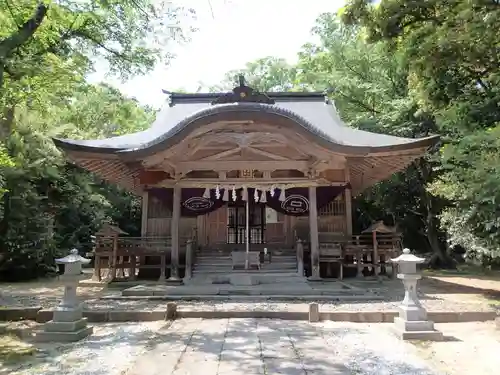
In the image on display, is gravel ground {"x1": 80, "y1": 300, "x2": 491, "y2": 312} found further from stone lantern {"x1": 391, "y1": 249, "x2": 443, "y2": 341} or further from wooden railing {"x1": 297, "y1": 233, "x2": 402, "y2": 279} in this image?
wooden railing {"x1": 297, "y1": 233, "x2": 402, "y2": 279}

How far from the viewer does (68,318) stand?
5.73 meters

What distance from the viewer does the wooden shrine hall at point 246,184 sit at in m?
10.0

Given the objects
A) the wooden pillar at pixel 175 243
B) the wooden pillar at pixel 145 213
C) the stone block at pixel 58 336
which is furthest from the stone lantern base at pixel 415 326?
the wooden pillar at pixel 145 213

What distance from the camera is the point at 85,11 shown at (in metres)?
10.9

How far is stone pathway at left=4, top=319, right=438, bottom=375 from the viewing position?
434 cm

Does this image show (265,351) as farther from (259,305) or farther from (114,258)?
(114,258)

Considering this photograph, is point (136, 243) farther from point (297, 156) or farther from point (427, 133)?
point (427, 133)

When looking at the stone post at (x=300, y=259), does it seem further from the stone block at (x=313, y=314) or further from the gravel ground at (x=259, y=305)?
the stone block at (x=313, y=314)

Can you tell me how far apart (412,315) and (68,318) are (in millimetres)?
4851

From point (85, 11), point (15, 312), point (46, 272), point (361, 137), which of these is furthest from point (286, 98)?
point (15, 312)

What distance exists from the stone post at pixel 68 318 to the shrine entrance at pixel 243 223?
7837mm

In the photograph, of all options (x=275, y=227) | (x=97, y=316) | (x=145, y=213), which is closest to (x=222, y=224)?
(x=275, y=227)

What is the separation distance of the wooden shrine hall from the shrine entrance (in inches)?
1.3

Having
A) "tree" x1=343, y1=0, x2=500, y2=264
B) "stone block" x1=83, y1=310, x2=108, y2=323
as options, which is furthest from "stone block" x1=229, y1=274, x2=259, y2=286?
"tree" x1=343, y1=0, x2=500, y2=264
